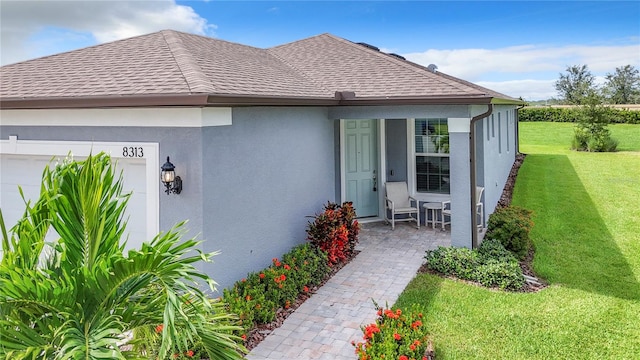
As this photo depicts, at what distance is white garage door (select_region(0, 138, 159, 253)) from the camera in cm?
690

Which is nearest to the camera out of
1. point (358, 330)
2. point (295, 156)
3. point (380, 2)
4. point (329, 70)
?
point (358, 330)

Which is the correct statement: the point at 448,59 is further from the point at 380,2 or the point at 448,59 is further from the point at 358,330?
the point at 358,330

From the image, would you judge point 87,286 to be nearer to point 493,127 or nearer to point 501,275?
point 501,275

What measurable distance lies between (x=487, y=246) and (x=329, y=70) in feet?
18.1

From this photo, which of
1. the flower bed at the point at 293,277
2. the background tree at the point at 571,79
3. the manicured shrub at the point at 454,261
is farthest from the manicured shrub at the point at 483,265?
the background tree at the point at 571,79

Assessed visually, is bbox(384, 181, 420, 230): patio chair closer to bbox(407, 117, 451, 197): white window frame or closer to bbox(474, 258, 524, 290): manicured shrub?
bbox(407, 117, 451, 197): white window frame

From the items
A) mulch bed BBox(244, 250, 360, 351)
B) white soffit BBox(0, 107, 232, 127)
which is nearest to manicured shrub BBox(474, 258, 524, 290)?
mulch bed BBox(244, 250, 360, 351)

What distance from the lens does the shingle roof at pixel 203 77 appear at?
672cm

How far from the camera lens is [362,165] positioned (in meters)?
12.1

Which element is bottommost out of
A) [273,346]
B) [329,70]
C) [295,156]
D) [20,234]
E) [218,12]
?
[273,346]

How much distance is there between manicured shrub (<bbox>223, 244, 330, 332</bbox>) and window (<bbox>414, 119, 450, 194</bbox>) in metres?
4.56

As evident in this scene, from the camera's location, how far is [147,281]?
154 inches

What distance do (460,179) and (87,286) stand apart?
7075 mm

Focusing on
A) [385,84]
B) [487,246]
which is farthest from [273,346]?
[385,84]
